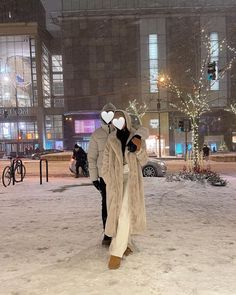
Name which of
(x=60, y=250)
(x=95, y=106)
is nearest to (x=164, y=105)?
(x=95, y=106)

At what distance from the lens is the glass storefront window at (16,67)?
57969 mm

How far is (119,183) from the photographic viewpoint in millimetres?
4820

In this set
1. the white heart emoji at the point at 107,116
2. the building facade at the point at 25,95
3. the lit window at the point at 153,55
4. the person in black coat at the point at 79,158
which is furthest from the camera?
the building facade at the point at 25,95

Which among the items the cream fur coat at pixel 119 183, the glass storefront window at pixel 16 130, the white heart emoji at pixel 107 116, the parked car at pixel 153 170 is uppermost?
the glass storefront window at pixel 16 130

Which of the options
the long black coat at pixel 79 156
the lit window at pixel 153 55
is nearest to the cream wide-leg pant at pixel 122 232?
the long black coat at pixel 79 156

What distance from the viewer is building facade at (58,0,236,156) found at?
55.0 metres

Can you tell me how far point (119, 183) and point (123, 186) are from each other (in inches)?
4.0

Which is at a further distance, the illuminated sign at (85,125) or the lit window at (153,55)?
the illuminated sign at (85,125)

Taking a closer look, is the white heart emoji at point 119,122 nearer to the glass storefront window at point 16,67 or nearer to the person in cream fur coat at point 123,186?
the person in cream fur coat at point 123,186

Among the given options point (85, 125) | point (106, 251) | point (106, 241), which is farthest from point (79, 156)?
point (85, 125)

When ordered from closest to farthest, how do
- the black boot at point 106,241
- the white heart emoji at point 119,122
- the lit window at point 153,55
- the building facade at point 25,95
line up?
the white heart emoji at point 119,122 < the black boot at point 106,241 < the lit window at point 153,55 < the building facade at point 25,95

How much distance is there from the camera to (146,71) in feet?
182

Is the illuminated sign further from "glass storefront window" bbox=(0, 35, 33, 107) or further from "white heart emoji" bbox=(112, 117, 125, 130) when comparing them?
"white heart emoji" bbox=(112, 117, 125, 130)

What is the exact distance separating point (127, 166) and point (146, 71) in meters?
51.9
